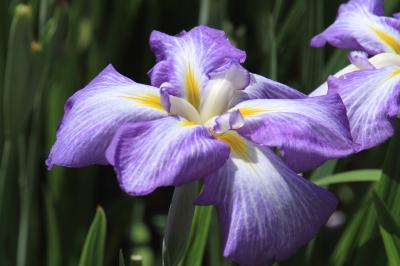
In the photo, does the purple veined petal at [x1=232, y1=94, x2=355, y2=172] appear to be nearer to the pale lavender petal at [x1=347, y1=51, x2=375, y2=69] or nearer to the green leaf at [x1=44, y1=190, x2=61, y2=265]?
the pale lavender petal at [x1=347, y1=51, x2=375, y2=69]

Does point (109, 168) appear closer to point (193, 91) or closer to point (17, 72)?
point (17, 72)

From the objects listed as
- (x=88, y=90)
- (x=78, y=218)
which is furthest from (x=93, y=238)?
(x=78, y=218)

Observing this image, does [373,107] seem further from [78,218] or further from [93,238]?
→ [78,218]

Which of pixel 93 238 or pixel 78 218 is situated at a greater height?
pixel 93 238

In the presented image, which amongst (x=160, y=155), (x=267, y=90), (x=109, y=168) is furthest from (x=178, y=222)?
(x=109, y=168)

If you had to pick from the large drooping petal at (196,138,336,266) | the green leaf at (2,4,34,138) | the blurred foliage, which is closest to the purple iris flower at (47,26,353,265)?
the large drooping petal at (196,138,336,266)

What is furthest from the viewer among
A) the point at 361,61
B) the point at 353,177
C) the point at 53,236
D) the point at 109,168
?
the point at 109,168
